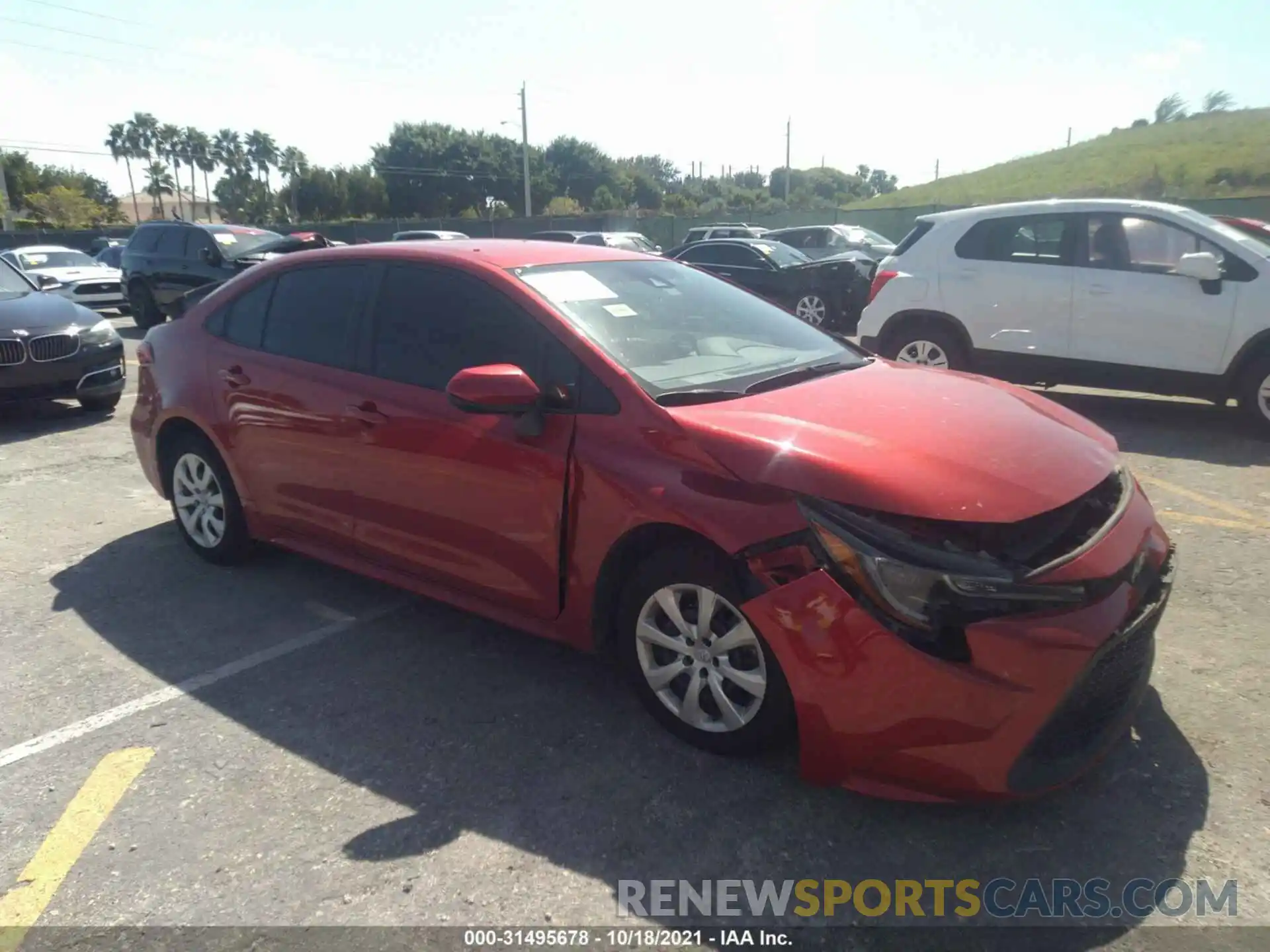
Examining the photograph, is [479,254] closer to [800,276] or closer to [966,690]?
[966,690]

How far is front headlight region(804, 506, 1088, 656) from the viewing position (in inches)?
99.4

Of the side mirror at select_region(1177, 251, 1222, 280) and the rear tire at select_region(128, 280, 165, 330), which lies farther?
the rear tire at select_region(128, 280, 165, 330)

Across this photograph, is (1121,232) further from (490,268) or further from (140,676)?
(140,676)

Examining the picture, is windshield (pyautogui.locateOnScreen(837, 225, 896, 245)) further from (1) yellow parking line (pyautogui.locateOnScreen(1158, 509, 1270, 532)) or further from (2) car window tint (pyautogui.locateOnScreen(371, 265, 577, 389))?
(2) car window tint (pyautogui.locateOnScreen(371, 265, 577, 389))

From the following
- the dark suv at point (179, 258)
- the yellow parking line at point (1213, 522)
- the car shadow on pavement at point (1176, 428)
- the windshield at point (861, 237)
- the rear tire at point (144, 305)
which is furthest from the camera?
the windshield at point (861, 237)

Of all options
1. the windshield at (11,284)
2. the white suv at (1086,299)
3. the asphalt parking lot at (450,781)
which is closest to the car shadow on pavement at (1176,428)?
the white suv at (1086,299)

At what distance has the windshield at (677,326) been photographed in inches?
137

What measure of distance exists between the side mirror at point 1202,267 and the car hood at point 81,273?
17.7m

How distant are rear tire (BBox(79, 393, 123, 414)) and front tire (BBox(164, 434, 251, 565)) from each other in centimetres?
457

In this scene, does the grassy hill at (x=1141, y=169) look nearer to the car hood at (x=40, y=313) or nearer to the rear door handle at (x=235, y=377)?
the car hood at (x=40, y=313)

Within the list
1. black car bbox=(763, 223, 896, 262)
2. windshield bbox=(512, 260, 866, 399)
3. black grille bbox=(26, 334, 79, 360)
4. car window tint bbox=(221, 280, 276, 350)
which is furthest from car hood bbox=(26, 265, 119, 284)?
windshield bbox=(512, 260, 866, 399)

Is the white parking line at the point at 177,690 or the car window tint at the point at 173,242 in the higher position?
the car window tint at the point at 173,242

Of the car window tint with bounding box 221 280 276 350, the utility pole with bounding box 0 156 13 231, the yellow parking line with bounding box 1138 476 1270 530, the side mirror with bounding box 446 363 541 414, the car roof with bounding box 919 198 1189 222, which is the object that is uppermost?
the utility pole with bounding box 0 156 13 231

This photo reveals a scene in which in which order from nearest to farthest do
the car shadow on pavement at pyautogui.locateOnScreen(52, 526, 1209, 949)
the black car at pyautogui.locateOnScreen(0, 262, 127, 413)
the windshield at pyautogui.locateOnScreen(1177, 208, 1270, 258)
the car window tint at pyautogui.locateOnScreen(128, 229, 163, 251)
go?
the car shadow on pavement at pyautogui.locateOnScreen(52, 526, 1209, 949) → the windshield at pyautogui.locateOnScreen(1177, 208, 1270, 258) → the black car at pyautogui.locateOnScreen(0, 262, 127, 413) → the car window tint at pyautogui.locateOnScreen(128, 229, 163, 251)
